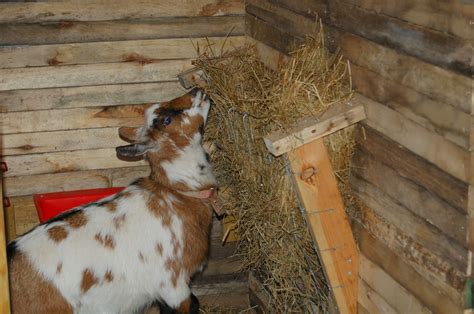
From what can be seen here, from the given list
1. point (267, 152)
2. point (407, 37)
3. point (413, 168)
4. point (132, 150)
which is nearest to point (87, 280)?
point (132, 150)

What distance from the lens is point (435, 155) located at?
344 centimetres

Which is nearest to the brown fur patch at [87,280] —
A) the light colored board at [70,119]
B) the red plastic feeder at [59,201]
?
the red plastic feeder at [59,201]

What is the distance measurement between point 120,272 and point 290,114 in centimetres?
156

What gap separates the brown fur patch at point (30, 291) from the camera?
4676 millimetres

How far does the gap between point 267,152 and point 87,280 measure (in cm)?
137

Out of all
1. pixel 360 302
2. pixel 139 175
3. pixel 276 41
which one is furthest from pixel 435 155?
pixel 139 175

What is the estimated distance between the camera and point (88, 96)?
568 centimetres

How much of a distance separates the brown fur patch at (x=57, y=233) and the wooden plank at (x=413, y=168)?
6.33 ft

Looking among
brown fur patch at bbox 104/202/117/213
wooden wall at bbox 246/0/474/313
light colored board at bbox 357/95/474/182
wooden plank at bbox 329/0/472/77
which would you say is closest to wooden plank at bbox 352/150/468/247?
wooden wall at bbox 246/0/474/313

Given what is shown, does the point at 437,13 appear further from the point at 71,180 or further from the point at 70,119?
the point at 71,180

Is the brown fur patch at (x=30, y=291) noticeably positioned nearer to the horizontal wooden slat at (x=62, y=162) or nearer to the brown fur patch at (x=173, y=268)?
the brown fur patch at (x=173, y=268)

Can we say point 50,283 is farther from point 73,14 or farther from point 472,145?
point 472,145

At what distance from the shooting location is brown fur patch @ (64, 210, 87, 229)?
192 inches

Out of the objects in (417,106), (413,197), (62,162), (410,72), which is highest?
(410,72)
